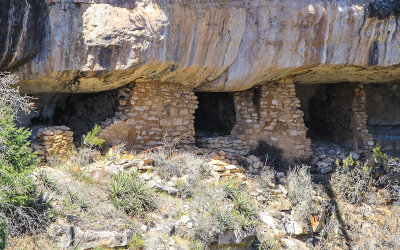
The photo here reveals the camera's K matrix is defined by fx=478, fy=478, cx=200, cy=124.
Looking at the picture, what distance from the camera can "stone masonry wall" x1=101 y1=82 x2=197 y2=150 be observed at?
7551 millimetres

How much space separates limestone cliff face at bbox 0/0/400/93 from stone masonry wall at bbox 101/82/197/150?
237mm

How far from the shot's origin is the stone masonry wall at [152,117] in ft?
24.8

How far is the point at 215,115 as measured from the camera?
999cm

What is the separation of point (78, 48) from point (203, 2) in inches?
76.0

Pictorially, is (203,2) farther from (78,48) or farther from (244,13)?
(78,48)

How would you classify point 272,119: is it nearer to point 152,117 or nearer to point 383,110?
point 152,117

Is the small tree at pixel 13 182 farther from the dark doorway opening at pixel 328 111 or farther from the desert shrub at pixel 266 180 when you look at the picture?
the dark doorway opening at pixel 328 111

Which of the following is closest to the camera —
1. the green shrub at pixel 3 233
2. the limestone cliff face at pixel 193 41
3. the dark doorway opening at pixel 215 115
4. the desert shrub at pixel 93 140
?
the green shrub at pixel 3 233

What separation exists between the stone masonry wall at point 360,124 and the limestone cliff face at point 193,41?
93 centimetres

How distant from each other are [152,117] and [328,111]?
455 centimetres

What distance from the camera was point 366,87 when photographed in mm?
11023

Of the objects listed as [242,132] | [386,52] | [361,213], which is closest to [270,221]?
[361,213]

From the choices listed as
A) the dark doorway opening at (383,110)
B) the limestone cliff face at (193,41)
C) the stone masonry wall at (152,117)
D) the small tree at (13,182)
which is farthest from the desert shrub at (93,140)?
the dark doorway opening at (383,110)

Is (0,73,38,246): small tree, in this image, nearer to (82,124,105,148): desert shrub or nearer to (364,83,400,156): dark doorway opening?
(82,124,105,148): desert shrub
